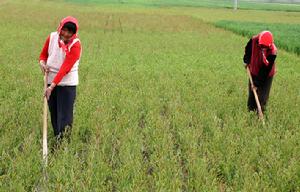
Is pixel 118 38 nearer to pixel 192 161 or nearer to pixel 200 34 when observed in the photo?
pixel 200 34

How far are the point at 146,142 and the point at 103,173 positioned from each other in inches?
56.4

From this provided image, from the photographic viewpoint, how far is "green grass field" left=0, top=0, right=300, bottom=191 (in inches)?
175

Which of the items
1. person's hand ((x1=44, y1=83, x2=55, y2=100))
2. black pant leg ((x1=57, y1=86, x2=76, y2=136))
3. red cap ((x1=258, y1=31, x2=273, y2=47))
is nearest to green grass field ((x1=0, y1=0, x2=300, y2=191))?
black pant leg ((x1=57, y1=86, x2=76, y2=136))

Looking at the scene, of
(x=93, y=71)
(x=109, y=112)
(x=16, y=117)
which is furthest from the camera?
(x=93, y=71)

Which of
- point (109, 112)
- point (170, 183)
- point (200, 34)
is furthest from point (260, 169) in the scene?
point (200, 34)

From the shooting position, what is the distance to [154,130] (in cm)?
606

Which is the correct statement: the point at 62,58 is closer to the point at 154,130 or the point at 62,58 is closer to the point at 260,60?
the point at 154,130

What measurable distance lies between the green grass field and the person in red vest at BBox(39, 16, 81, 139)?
0.33 metres

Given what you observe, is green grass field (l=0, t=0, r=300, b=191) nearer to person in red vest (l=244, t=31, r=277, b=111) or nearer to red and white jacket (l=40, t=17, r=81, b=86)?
person in red vest (l=244, t=31, r=277, b=111)

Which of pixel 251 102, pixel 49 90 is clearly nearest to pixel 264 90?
pixel 251 102

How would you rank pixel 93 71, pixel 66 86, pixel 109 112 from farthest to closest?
1. pixel 93 71
2. pixel 109 112
3. pixel 66 86

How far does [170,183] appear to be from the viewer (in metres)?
4.23

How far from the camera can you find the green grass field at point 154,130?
4.45m

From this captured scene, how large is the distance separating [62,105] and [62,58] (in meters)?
0.59
